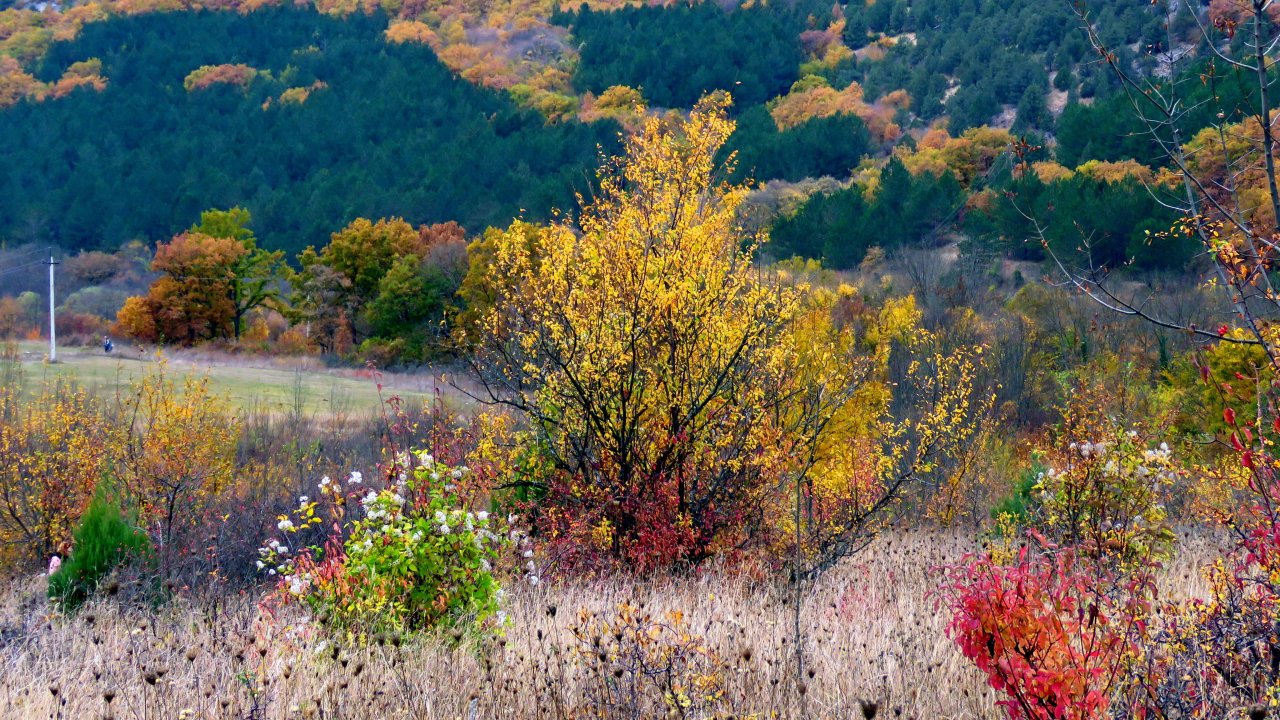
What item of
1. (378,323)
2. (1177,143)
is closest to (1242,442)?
(1177,143)

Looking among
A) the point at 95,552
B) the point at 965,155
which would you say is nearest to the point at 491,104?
the point at 965,155

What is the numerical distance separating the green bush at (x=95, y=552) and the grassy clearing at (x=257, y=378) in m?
12.5

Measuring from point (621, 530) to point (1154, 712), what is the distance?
17.3 feet

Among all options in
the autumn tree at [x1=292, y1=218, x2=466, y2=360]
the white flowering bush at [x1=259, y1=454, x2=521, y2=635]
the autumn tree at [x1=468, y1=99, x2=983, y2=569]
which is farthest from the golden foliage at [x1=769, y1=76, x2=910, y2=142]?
the white flowering bush at [x1=259, y1=454, x2=521, y2=635]

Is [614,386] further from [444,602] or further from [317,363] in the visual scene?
[317,363]

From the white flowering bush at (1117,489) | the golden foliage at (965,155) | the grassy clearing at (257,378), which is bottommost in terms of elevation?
the golden foliage at (965,155)

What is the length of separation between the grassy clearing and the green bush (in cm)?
1254

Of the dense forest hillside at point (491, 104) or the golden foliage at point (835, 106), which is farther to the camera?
the golden foliage at point (835, 106)

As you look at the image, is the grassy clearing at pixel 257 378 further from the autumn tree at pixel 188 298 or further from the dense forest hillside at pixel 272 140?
the dense forest hillside at pixel 272 140

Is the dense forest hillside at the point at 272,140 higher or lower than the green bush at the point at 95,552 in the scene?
lower

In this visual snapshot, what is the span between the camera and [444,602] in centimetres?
511

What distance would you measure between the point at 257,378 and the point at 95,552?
84.8 ft

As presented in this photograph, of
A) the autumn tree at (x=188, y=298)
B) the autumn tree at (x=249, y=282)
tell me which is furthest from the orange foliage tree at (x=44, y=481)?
the autumn tree at (x=249, y=282)

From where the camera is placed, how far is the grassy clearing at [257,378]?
26156 millimetres
